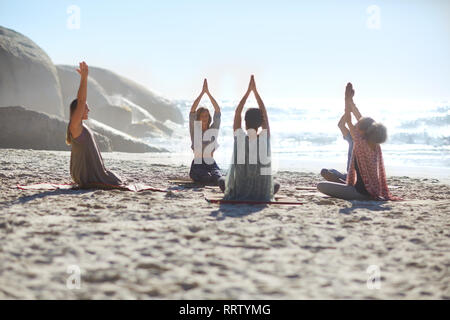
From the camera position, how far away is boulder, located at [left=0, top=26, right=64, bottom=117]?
24.0 m

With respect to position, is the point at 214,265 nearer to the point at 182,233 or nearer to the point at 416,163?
the point at 182,233

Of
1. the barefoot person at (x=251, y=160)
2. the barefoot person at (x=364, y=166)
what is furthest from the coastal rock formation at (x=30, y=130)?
the barefoot person at (x=364, y=166)

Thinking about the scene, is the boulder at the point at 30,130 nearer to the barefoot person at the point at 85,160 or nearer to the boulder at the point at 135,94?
the barefoot person at the point at 85,160

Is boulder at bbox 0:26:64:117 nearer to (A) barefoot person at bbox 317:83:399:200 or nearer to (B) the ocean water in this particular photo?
(B) the ocean water

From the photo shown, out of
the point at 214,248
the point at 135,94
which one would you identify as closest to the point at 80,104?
the point at 214,248

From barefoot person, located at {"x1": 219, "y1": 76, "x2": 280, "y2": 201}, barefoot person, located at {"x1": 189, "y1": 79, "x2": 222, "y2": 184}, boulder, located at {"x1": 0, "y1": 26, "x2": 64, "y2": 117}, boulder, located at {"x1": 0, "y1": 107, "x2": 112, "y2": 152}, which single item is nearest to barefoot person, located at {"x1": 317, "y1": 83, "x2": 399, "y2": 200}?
barefoot person, located at {"x1": 219, "y1": 76, "x2": 280, "y2": 201}

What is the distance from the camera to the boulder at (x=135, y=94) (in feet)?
140

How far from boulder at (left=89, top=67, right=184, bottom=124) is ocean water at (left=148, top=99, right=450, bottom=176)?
1749mm

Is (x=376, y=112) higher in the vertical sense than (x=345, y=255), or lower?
higher

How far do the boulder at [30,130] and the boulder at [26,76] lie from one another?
10850 millimetres

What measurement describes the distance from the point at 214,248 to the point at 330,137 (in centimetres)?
2368
